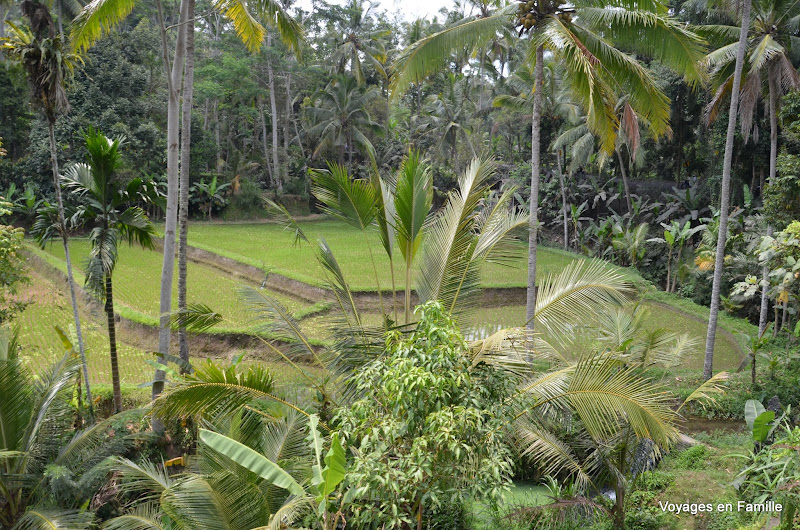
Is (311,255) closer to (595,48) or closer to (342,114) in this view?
(342,114)

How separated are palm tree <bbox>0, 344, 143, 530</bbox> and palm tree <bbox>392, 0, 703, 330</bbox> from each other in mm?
5338

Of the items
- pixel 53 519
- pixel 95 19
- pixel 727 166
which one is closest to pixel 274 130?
pixel 95 19

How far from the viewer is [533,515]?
16.6 ft

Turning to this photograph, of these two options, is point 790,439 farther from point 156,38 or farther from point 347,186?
point 156,38

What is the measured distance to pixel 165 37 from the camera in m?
7.50

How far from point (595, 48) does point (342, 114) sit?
75.0ft

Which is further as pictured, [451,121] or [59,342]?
[451,121]

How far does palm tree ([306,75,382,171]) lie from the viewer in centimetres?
2916

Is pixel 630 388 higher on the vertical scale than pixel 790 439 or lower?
higher

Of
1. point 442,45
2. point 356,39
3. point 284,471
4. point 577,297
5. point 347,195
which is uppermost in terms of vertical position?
point 356,39

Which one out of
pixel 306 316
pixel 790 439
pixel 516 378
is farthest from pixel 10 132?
pixel 790 439

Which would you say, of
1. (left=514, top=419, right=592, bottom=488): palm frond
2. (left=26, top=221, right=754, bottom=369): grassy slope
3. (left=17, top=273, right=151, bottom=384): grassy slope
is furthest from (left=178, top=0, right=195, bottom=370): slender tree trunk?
(left=514, top=419, right=592, bottom=488): palm frond

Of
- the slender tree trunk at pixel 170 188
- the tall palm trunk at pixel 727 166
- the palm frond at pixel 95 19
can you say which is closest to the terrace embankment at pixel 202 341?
the slender tree trunk at pixel 170 188

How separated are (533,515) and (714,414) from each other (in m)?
5.71
